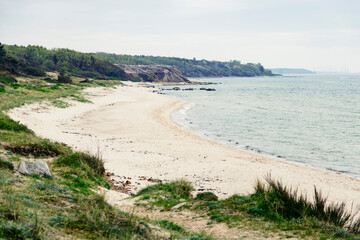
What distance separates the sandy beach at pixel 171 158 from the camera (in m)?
13.9

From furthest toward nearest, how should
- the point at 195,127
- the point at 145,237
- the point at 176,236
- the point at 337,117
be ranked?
the point at 337,117, the point at 195,127, the point at 176,236, the point at 145,237

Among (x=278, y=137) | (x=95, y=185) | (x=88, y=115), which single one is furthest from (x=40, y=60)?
(x=95, y=185)

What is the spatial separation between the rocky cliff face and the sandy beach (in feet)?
355

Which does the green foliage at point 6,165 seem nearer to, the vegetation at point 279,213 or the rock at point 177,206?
the vegetation at point 279,213

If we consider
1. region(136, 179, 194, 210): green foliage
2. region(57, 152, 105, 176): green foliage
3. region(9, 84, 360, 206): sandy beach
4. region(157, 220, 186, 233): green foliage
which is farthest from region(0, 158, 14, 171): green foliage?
region(157, 220, 186, 233): green foliage

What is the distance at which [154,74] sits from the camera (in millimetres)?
144375

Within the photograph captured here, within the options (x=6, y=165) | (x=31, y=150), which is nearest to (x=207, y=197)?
(x=6, y=165)

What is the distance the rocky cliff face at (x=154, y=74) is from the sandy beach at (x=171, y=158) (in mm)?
108166

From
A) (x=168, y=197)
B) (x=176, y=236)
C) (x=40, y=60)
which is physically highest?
(x=40, y=60)

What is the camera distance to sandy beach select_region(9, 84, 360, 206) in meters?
13.9

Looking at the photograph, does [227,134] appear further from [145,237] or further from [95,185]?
[145,237]

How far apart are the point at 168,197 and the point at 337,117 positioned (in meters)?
34.2

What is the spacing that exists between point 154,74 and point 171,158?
129435 millimetres

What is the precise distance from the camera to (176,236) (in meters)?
6.42
